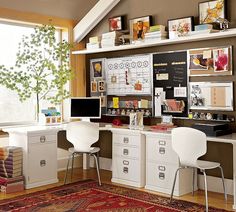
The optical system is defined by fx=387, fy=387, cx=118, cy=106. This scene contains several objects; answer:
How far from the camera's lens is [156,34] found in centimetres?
489

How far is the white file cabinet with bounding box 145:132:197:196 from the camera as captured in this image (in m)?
4.40

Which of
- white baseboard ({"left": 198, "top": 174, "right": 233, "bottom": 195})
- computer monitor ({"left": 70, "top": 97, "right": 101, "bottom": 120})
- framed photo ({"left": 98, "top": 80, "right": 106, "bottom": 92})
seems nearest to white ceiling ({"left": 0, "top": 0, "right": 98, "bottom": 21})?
framed photo ({"left": 98, "top": 80, "right": 106, "bottom": 92})

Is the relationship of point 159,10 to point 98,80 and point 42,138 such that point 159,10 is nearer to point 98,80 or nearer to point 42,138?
point 98,80

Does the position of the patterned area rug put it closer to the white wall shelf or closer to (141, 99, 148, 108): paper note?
(141, 99, 148, 108): paper note

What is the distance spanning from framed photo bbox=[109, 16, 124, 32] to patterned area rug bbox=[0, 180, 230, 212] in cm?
229

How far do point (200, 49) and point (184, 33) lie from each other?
0.27m

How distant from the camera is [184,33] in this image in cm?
465

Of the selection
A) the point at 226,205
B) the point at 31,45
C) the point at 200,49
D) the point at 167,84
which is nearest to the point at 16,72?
the point at 31,45

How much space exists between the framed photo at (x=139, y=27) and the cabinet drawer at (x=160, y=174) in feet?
5.77

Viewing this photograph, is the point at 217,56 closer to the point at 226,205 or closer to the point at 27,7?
the point at 226,205

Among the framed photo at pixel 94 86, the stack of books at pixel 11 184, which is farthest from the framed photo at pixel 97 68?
the stack of books at pixel 11 184

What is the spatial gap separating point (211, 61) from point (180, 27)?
0.59 meters

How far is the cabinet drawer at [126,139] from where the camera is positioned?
4734 mm

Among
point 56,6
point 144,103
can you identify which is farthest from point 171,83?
point 56,6
